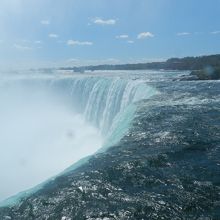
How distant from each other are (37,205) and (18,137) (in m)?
21.4

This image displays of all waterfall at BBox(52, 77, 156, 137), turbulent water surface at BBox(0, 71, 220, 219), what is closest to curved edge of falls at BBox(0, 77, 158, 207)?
waterfall at BBox(52, 77, 156, 137)

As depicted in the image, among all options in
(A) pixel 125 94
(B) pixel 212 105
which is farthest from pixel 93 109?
(B) pixel 212 105

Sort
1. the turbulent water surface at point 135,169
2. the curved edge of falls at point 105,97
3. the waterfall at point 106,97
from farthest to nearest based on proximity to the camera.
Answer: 1. the waterfall at point 106,97
2. the curved edge of falls at point 105,97
3. the turbulent water surface at point 135,169

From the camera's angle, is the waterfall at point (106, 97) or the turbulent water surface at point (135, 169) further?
the waterfall at point (106, 97)

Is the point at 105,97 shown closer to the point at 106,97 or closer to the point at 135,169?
the point at 106,97

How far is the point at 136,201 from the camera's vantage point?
6059mm

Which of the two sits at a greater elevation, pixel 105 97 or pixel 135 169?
pixel 135 169

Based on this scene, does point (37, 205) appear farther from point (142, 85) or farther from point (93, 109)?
point (93, 109)

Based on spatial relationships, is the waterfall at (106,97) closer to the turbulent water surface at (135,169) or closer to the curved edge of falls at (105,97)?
the curved edge of falls at (105,97)

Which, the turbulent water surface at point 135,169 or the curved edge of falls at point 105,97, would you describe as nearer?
the turbulent water surface at point 135,169

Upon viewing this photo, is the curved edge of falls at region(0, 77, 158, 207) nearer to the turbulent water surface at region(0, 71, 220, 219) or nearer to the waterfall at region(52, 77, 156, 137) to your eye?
the waterfall at region(52, 77, 156, 137)

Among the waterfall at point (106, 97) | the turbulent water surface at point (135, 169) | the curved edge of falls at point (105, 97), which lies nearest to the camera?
the turbulent water surface at point (135, 169)

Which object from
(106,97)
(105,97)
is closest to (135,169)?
(106,97)

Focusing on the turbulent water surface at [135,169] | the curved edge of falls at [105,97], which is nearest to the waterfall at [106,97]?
the curved edge of falls at [105,97]
